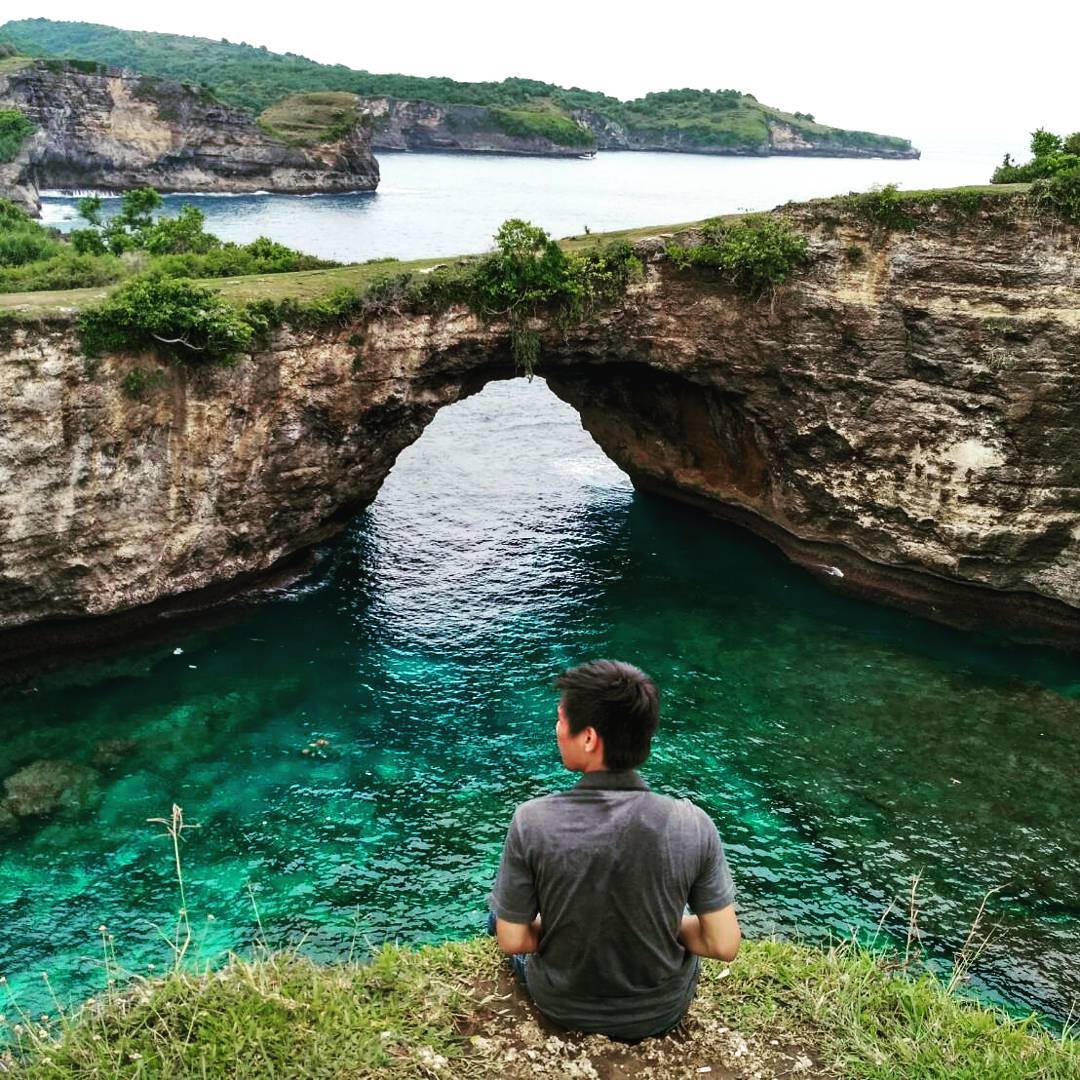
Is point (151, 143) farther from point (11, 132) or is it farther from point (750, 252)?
point (750, 252)

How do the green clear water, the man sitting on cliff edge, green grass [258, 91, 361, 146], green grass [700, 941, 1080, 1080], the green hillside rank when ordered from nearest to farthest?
the man sitting on cliff edge, green grass [700, 941, 1080, 1080], the green clear water, green grass [258, 91, 361, 146], the green hillside

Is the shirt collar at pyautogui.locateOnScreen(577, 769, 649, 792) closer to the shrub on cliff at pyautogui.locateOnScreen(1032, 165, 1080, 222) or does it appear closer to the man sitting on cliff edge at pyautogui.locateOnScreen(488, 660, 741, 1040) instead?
the man sitting on cliff edge at pyautogui.locateOnScreen(488, 660, 741, 1040)

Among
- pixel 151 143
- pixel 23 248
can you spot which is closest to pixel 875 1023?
pixel 23 248

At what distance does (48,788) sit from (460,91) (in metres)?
145

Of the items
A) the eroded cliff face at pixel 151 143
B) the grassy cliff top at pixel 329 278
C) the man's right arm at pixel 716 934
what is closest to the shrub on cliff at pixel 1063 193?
the grassy cliff top at pixel 329 278

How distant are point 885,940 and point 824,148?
181889 millimetres

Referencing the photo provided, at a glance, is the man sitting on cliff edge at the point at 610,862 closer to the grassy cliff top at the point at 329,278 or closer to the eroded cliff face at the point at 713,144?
the grassy cliff top at the point at 329,278

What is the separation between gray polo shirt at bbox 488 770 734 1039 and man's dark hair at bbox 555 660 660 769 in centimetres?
19

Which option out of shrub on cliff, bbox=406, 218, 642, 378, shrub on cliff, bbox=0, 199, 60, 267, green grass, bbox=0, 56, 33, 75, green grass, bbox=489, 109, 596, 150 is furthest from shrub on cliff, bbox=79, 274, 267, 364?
green grass, bbox=489, 109, 596, 150

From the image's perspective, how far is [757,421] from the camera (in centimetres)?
2527

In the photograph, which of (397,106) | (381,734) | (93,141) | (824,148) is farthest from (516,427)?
(824,148)

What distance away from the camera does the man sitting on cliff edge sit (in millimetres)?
4766

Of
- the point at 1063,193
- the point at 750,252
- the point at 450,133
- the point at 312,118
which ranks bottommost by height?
the point at 750,252

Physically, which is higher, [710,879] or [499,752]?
[710,879]
